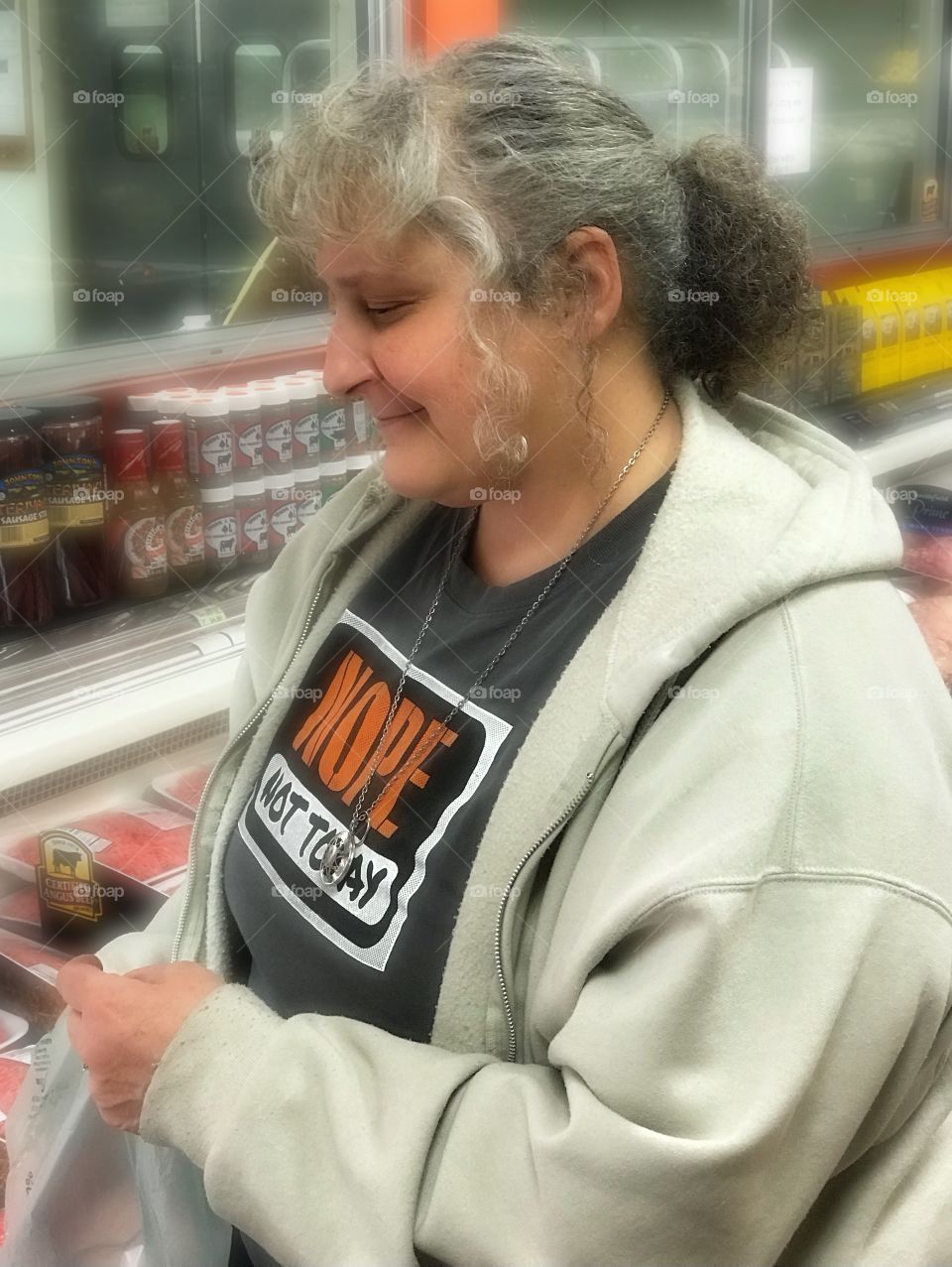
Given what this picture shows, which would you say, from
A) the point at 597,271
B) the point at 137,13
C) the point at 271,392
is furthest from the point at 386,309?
the point at 137,13

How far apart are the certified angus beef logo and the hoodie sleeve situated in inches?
5.8

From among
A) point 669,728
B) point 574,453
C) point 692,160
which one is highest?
point 692,160

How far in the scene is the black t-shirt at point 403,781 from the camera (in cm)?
105

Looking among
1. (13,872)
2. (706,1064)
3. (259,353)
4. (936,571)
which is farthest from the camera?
(936,571)

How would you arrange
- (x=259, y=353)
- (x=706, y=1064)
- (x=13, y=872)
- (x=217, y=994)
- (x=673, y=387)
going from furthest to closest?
(x=259, y=353), (x=13, y=872), (x=673, y=387), (x=217, y=994), (x=706, y=1064)

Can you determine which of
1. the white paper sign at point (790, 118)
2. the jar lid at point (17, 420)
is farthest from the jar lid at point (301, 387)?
the white paper sign at point (790, 118)

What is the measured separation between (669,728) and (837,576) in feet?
0.52

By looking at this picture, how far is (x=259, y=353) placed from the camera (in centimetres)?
232

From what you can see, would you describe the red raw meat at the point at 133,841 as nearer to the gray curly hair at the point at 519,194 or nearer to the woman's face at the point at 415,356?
the woman's face at the point at 415,356

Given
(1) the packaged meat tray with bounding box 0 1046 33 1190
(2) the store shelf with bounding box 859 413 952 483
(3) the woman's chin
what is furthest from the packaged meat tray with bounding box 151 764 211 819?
(2) the store shelf with bounding box 859 413 952 483

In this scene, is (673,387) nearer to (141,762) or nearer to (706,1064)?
(706,1064)

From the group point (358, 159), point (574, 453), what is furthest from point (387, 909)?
point (358, 159)

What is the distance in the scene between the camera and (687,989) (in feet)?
2.76

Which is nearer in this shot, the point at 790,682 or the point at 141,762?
the point at 790,682
